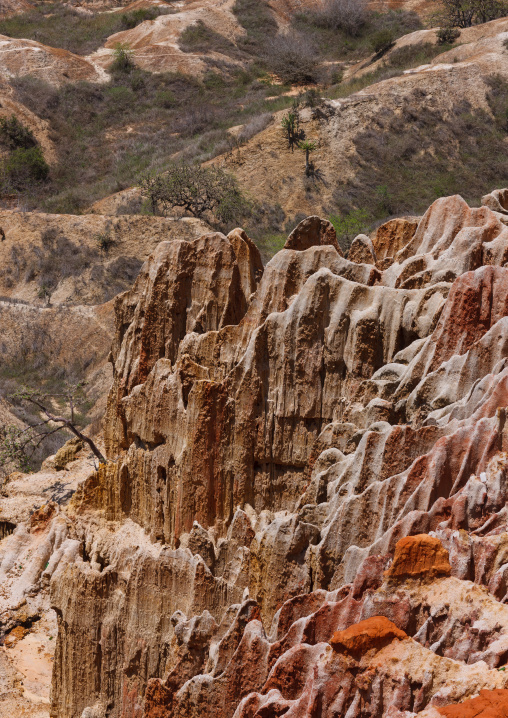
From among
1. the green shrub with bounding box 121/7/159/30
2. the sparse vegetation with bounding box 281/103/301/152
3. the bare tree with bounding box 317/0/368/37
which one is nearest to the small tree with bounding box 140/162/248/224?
the sparse vegetation with bounding box 281/103/301/152

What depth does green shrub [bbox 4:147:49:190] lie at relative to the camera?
54.9 meters

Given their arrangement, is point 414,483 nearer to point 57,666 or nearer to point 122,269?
point 57,666

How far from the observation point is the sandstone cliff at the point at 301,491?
6.77 meters

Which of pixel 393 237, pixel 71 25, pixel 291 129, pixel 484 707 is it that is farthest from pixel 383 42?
pixel 484 707

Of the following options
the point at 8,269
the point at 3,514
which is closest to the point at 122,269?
the point at 8,269

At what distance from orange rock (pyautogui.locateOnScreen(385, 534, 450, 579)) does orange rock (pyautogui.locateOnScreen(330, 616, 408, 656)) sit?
506 mm

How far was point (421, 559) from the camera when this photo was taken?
6.95 m

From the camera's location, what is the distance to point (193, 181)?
4541 centimetres

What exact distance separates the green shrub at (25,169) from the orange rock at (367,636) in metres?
52.6

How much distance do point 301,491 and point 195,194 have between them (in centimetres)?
3591

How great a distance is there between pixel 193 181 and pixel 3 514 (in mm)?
31122

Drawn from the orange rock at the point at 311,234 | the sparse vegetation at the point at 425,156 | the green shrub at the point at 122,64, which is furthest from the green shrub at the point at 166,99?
the orange rock at the point at 311,234

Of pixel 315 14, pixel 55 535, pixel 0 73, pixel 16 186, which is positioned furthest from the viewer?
pixel 315 14

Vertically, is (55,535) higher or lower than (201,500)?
lower
